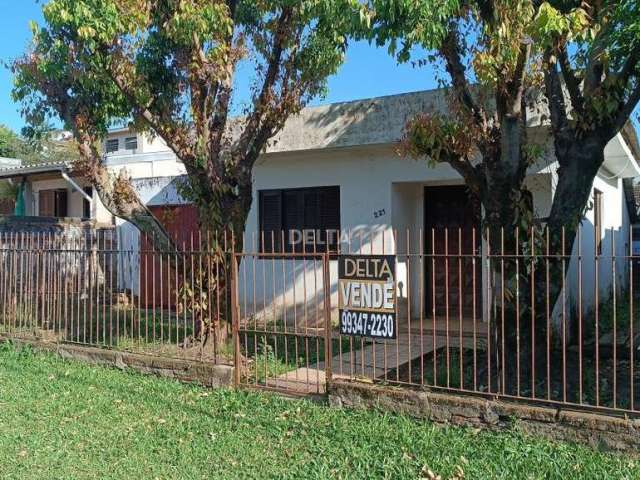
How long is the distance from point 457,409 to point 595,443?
42.5 inches

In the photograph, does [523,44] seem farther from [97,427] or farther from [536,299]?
[97,427]

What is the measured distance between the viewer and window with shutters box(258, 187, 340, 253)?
10547 mm

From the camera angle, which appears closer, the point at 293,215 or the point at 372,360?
the point at 372,360

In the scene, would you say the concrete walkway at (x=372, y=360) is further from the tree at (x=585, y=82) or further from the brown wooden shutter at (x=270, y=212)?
the brown wooden shutter at (x=270, y=212)

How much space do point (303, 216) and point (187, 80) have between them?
370 cm

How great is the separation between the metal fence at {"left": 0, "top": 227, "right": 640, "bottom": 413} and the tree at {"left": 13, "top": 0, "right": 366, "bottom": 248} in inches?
Result: 31.4

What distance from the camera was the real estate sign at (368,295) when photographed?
569 centimetres

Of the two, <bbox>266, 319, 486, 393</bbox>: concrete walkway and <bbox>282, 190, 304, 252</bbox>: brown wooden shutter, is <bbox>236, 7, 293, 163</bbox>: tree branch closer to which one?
<bbox>266, 319, 486, 393</bbox>: concrete walkway

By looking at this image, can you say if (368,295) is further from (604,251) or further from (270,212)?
(604,251)

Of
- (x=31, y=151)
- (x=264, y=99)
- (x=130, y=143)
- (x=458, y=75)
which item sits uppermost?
(x=31, y=151)

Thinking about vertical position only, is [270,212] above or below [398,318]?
above

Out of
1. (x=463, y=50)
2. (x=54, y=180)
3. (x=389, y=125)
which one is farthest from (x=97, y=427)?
(x=54, y=180)

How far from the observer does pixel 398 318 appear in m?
8.51

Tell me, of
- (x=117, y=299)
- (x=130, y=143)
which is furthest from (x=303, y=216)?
(x=130, y=143)
